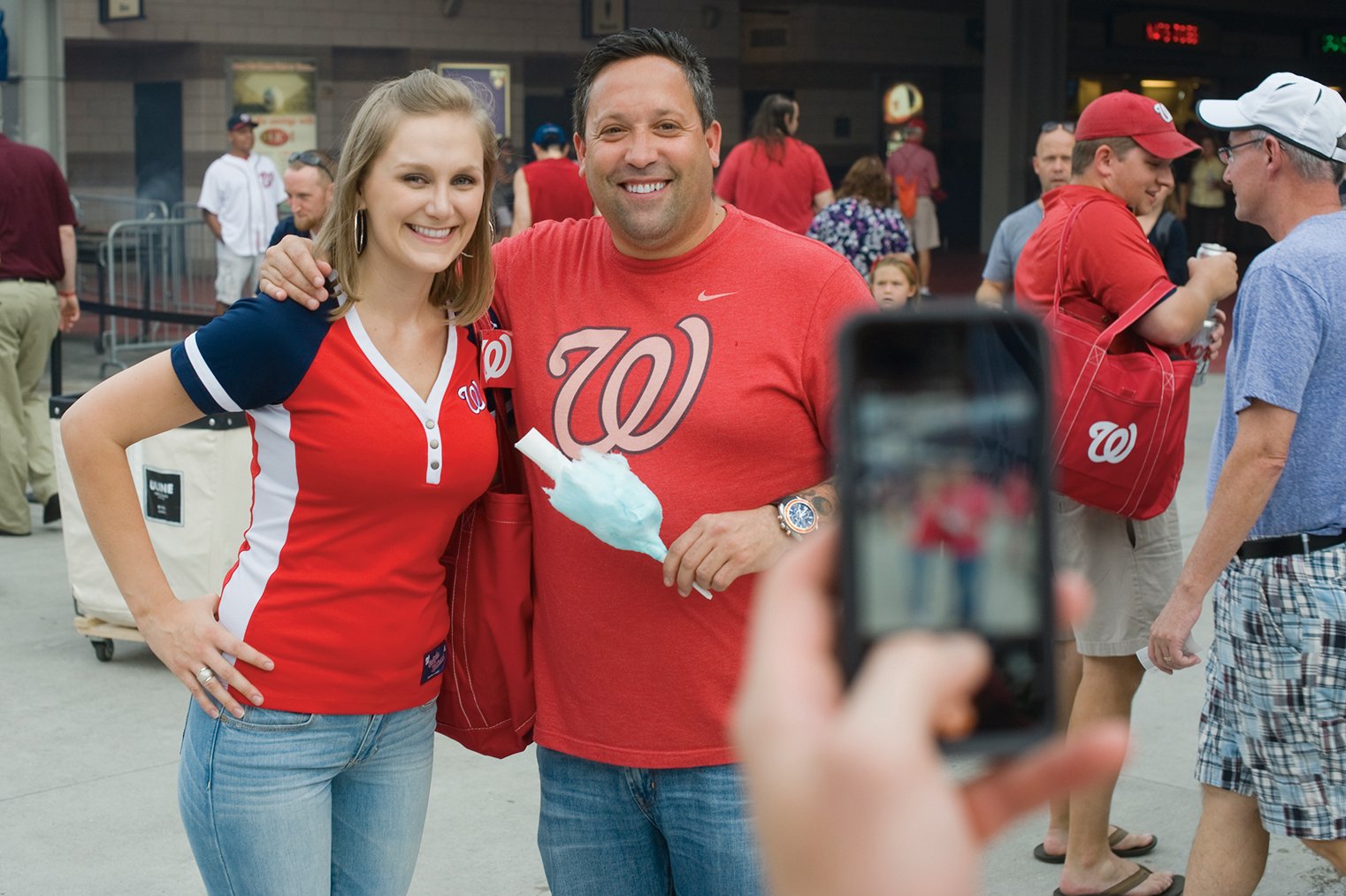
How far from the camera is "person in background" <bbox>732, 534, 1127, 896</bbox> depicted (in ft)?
2.12

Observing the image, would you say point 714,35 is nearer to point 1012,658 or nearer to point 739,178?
point 739,178

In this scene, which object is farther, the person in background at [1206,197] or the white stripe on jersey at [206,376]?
the person in background at [1206,197]

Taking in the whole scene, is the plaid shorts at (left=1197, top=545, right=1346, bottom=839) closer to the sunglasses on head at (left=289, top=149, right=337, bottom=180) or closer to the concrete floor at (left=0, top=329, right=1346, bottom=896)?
the concrete floor at (left=0, top=329, right=1346, bottom=896)

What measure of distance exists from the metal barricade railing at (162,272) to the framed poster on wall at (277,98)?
759cm

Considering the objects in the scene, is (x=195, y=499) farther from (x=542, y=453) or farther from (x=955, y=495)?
(x=955, y=495)

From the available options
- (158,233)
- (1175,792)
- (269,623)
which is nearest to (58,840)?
(269,623)

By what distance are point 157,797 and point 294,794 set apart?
2.56 meters

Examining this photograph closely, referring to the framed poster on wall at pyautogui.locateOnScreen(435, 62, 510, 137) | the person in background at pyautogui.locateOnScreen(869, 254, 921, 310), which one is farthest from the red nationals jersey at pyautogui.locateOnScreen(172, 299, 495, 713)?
the framed poster on wall at pyautogui.locateOnScreen(435, 62, 510, 137)

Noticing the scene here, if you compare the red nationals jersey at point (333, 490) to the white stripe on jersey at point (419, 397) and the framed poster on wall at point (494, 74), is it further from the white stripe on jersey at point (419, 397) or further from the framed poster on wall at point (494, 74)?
the framed poster on wall at point (494, 74)

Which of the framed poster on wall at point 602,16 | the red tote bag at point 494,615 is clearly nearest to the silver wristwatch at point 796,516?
the red tote bag at point 494,615

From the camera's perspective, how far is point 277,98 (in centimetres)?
2197

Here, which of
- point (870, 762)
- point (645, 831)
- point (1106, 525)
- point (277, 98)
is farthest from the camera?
point (277, 98)

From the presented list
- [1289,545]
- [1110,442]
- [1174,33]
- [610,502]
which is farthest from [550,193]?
[1174,33]

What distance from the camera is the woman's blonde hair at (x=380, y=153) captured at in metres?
2.42
